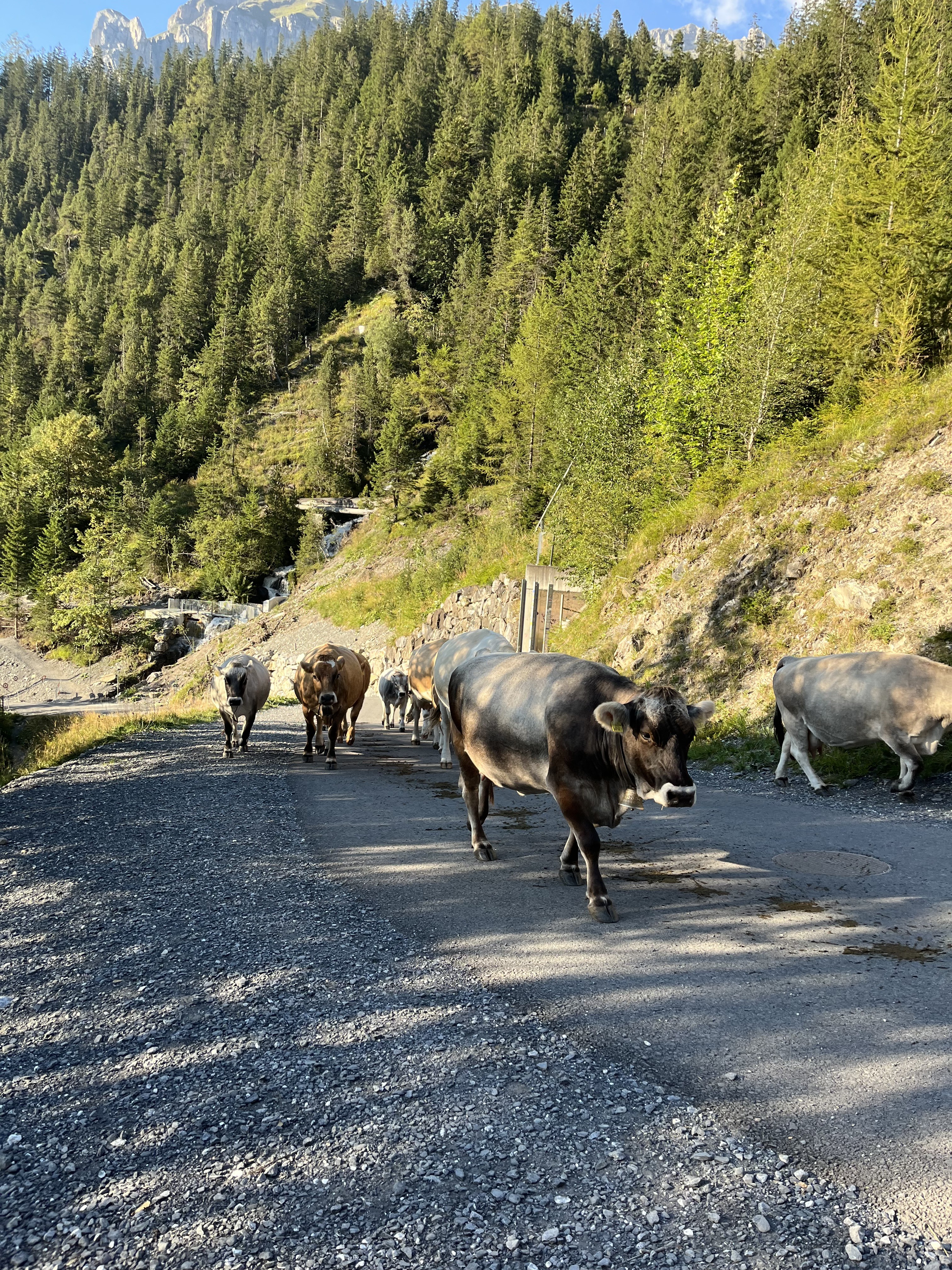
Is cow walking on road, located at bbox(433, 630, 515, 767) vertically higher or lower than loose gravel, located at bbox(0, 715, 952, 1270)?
higher

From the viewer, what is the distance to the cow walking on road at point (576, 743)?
5.88 m

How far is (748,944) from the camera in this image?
5.67 meters

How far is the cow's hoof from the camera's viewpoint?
6.19 metres

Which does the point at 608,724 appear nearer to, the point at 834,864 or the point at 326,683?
the point at 834,864

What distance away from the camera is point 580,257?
59562mm

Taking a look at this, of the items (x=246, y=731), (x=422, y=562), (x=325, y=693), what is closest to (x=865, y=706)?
(x=325, y=693)

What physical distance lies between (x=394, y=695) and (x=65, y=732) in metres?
9.90

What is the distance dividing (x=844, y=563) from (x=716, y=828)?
31.8 ft

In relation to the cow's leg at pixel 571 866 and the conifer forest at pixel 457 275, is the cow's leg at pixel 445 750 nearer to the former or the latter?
the cow's leg at pixel 571 866

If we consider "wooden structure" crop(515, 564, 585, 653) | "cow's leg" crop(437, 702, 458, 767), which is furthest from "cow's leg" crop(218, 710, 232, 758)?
"wooden structure" crop(515, 564, 585, 653)

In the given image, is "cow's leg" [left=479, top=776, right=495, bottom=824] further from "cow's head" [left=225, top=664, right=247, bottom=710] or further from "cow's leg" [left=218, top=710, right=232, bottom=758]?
"cow's leg" [left=218, top=710, right=232, bottom=758]

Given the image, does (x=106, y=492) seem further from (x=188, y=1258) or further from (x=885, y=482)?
(x=188, y=1258)

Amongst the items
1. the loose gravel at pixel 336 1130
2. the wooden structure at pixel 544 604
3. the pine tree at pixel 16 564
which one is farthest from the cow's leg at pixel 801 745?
the pine tree at pixel 16 564

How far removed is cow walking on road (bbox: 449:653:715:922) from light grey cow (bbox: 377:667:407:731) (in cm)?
1650
